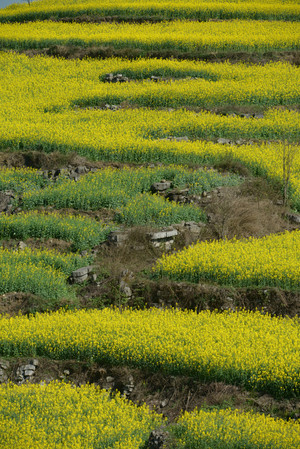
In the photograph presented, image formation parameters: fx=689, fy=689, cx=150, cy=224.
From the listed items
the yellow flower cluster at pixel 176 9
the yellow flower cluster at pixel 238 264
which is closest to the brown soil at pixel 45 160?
the yellow flower cluster at pixel 238 264

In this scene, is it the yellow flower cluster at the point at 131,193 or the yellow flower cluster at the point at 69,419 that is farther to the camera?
the yellow flower cluster at the point at 131,193

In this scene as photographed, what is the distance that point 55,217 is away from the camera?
1842 cm

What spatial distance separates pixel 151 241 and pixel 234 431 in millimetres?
7623

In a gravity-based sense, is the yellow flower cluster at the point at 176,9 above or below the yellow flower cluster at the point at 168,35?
above

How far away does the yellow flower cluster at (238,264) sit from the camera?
14992 mm

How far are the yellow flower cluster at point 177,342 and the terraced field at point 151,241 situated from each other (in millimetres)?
35

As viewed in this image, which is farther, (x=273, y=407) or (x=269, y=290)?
(x=269, y=290)

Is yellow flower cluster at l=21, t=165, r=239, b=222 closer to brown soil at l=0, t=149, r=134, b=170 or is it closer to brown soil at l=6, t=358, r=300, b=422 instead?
brown soil at l=0, t=149, r=134, b=170

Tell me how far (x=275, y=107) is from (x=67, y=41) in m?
12.4

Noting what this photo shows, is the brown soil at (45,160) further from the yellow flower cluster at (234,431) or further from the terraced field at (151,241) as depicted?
the yellow flower cluster at (234,431)

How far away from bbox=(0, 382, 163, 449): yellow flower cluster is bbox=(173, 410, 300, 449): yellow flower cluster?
0.69 m

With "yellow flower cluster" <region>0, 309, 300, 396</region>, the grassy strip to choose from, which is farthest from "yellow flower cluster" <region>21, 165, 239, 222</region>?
"yellow flower cluster" <region>0, 309, 300, 396</region>

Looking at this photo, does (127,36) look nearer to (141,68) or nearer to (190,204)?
(141,68)

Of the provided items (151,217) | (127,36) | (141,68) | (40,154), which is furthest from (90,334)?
(127,36)
